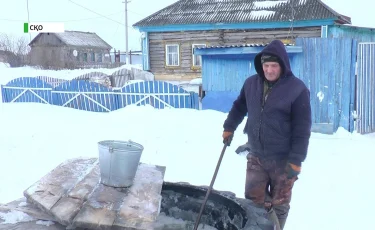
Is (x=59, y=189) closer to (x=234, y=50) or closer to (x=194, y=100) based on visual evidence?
(x=234, y=50)

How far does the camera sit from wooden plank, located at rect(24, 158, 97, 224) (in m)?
2.43

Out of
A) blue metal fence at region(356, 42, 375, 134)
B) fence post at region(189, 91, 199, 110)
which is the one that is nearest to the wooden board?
blue metal fence at region(356, 42, 375, 134)

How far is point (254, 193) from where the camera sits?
10.8ft

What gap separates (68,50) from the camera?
3738cm

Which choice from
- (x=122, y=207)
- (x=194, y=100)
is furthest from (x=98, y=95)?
(x=122, y=207)

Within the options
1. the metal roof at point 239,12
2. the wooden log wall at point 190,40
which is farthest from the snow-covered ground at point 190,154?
the metal roof at point 239,12

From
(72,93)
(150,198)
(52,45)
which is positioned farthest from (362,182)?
(52,45)

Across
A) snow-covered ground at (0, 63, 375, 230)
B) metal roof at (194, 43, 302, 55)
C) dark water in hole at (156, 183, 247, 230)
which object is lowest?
snow-covered ground at (0, 63, 375, 230)

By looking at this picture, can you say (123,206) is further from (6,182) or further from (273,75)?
(6,182)

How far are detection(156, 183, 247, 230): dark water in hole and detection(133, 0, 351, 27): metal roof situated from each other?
1233cm

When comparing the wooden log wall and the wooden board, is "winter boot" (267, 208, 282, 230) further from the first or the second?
the wooden log wall

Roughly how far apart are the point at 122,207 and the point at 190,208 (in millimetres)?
969

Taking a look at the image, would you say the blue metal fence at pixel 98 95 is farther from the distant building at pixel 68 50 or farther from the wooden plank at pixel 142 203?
the distant building at pixel 68 50

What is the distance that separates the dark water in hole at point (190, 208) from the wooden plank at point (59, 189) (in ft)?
2.30
